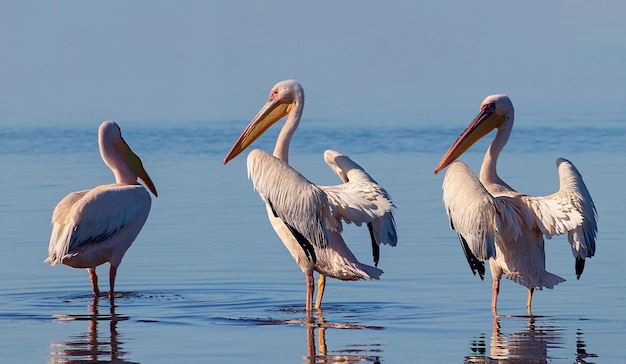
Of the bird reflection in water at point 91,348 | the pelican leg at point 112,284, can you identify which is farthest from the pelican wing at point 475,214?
the pelican leg at point 112,284

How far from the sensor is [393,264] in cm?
1020

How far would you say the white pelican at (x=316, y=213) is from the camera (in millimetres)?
8211

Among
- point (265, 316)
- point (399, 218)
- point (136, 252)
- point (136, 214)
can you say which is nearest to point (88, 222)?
point (136, 214)

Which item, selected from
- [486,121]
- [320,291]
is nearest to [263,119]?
[320,291]

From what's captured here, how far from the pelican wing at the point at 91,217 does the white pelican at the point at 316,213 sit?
1021 millimetres

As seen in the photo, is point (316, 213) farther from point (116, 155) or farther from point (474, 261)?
point (116, 155)

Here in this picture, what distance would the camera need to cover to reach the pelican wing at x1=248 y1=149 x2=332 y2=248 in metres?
8.20

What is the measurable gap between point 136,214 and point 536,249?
271 centimetres

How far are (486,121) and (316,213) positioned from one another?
65.6 inches

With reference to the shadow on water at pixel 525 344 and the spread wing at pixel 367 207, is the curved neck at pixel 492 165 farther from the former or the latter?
the shadow on water at pixel 525 344

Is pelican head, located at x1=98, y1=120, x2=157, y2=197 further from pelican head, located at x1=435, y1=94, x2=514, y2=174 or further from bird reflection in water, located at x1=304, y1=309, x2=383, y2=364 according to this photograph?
bird reflection in water, located at x1=304, y1=309, x2=383, y2=364

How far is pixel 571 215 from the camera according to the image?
7.79m

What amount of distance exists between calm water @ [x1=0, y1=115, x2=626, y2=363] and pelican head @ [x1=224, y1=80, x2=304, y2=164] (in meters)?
0.99

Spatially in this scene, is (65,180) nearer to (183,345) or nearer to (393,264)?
(393,264)
